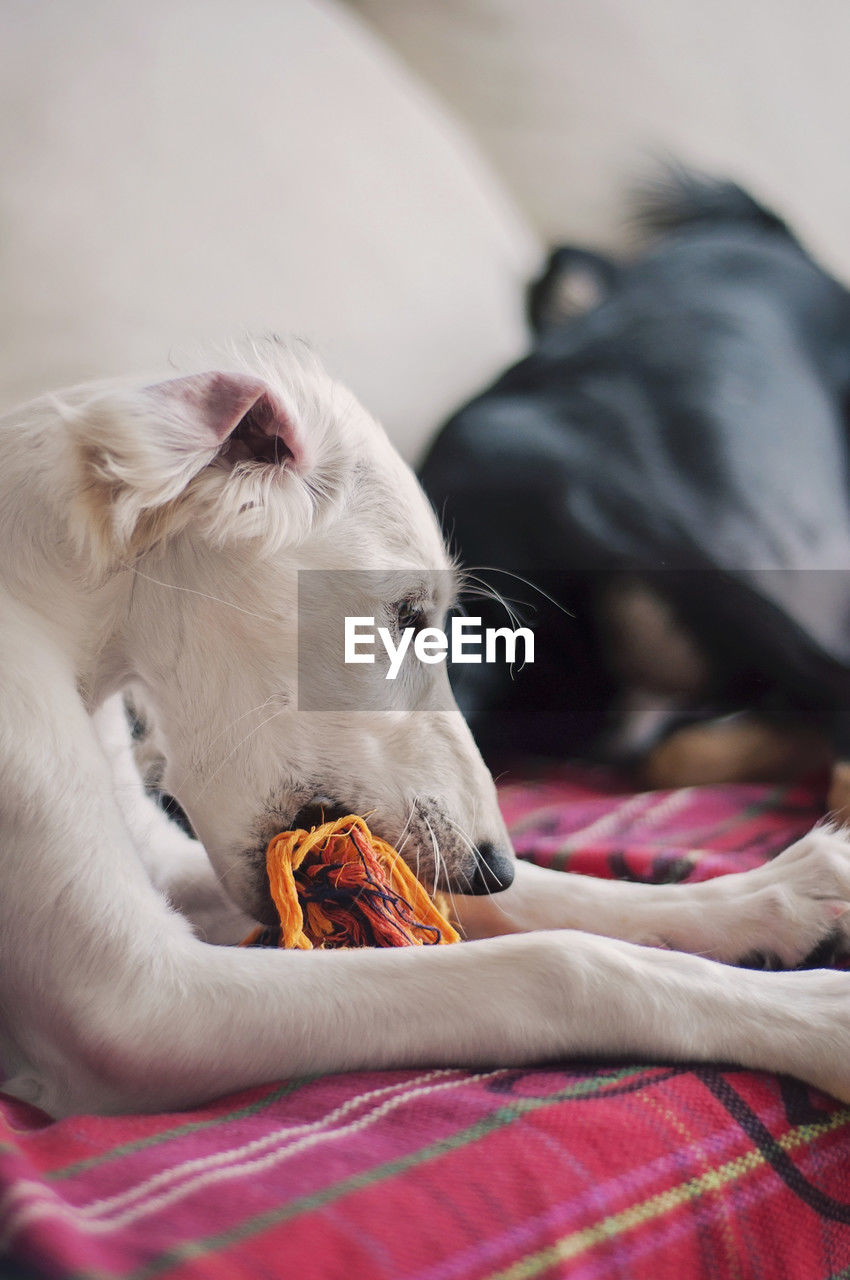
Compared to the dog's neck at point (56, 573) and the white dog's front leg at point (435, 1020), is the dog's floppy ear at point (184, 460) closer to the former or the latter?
the dog's neck at point (56, 573)

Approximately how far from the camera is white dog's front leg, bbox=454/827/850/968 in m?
0.74

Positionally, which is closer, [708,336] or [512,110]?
[708,336]

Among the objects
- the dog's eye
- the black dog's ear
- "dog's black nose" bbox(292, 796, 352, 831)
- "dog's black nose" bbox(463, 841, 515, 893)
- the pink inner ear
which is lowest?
"dog's black nose" bbox(463, 841, 515, 893)

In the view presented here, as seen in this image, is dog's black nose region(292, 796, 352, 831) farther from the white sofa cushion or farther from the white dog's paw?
the white sofa cushion

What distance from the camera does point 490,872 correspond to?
2.50ft

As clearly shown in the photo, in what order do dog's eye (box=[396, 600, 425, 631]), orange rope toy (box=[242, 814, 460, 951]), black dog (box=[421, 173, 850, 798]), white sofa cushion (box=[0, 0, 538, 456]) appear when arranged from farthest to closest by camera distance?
1. black dog (box=[421, 173, 850, 798])
2. white sofa cushion (box=[0, 0, 538, 456])
3. dog's eye (box=[396, 600, 425, 631])
4. orange rope toy (box=[242, 814, 460, 951])

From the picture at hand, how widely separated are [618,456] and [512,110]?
2.52 ft

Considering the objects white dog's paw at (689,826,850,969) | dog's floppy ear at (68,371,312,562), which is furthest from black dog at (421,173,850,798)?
dog's floppy ear at (68,371,312,562)

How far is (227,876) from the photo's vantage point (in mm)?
748

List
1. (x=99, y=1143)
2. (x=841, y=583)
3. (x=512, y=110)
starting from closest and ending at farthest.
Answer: (x=99, y=1143) < (x=841, y=583) < (x=512, y=110)

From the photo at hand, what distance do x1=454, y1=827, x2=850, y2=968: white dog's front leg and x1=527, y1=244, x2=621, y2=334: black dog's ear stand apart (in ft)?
3.09

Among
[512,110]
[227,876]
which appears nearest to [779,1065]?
[227,876]

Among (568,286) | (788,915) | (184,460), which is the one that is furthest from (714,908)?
(568,286)

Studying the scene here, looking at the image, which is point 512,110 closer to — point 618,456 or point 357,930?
point 618,456
